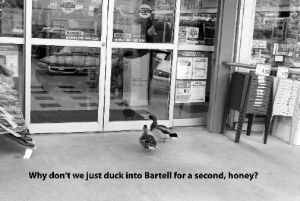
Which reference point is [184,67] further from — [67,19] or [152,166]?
[152,166]

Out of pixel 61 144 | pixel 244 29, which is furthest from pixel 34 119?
pixel 244 29

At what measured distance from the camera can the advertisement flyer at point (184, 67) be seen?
21.2 ft

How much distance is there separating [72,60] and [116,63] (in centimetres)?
61

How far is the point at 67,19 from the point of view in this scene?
5770 mm

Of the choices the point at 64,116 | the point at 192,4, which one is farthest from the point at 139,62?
the point at 64,116

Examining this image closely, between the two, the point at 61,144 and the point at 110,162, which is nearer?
Answer: the point at 110,162

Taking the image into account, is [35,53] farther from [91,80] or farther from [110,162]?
[110,162]

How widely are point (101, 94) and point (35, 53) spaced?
1031mm

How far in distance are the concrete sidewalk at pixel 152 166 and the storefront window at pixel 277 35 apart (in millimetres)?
1298

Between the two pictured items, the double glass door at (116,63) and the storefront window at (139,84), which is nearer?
the double glass door at (116,63)

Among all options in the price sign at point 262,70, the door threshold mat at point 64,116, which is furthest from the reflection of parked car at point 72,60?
the price sign at point 262,70

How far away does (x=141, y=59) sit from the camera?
6301 mm

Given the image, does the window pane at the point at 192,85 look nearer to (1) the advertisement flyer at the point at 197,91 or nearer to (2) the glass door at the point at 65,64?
(1) the advertisement flyer at the point at 197,91

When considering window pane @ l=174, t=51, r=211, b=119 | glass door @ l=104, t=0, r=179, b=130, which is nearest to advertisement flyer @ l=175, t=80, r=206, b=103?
window pane @ l=174, t=51, r=211, b=119
